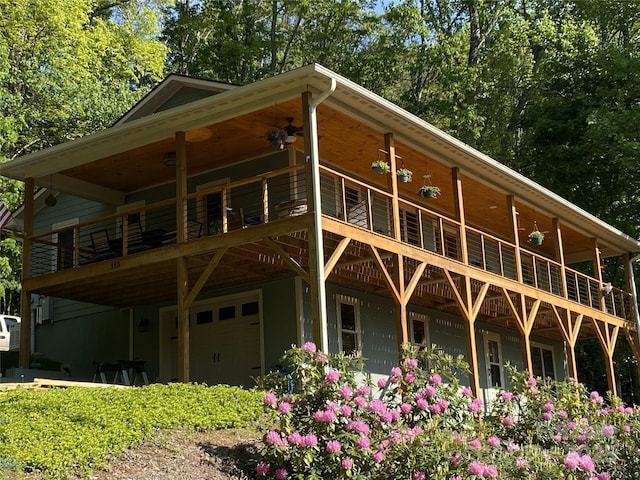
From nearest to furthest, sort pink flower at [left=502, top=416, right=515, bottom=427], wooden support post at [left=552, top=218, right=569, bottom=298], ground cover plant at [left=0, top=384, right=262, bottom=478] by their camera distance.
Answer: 1. ground cover plant at [left=0, top=384, right=262, bottom=478]
2. pink flower at [left=502, top=416, right=515, bottom=427]
3. wooden support post at [left=552, top=218, right=569, bottom=298]

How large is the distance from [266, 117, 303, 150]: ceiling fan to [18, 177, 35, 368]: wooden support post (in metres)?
5.57

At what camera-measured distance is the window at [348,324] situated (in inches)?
681

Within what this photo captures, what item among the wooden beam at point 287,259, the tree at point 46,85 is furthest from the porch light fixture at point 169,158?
the tree at point 46,85

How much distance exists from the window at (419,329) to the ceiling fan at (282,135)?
614 centimetres

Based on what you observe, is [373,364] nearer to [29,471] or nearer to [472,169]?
[472,169]

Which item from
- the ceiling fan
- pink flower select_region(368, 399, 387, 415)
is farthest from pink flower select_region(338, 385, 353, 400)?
the ceiling fan

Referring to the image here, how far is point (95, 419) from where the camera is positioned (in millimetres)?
9844

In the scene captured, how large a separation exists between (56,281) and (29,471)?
8.87m

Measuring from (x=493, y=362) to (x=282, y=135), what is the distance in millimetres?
10718

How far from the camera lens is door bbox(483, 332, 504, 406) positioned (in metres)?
22.3

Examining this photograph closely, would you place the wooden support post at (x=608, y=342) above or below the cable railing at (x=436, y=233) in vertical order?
below

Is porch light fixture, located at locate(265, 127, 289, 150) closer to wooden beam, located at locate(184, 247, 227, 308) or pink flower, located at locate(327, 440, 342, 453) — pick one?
wooden beam, located at locate(184, 247, 227, 308)

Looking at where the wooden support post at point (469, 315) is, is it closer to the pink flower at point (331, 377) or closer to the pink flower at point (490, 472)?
the pink flower at point (331, 377)

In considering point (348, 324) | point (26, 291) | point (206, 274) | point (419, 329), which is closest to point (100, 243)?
point (26, 291)
